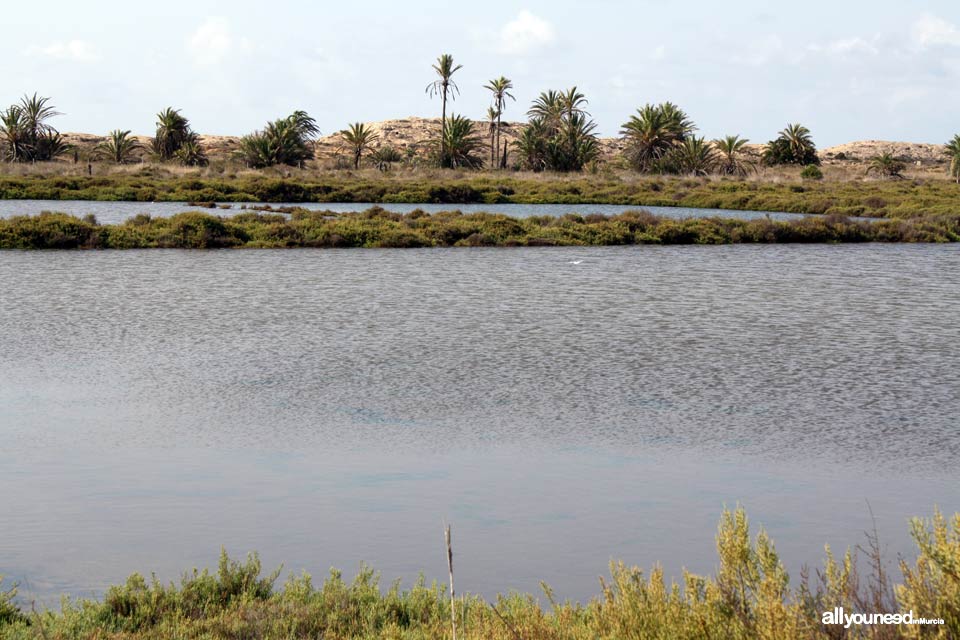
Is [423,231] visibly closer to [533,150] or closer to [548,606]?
[548,606]

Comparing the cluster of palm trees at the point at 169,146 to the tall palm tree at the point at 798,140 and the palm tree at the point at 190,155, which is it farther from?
the tall palm tree at the point at 798,140

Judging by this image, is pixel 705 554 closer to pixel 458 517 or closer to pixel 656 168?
pixel 458 517

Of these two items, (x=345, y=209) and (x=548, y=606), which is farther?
(x=345, y=209)

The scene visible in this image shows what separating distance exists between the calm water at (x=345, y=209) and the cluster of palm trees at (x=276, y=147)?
29429 mm

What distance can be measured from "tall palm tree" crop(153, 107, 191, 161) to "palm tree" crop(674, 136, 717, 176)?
43428mm

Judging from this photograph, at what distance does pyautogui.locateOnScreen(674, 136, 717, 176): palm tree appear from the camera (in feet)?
286

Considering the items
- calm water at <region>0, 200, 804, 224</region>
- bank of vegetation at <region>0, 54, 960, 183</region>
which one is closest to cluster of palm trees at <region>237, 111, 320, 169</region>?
bank of vegetation at <region>0, 54, 960, 183</region>

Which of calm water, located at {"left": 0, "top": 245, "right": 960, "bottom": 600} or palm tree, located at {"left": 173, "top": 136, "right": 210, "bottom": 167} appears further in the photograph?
palm tree, located at {"left": 173, "top": 136, "right": 210, "bottom": 167}

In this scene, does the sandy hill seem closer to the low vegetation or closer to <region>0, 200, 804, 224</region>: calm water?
the low vegetation

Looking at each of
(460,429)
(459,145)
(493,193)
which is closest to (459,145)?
(459,145)

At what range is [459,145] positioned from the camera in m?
87.7

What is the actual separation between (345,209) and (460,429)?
40.7m

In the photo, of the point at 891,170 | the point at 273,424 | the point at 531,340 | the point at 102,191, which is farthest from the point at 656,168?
the point at 273,424

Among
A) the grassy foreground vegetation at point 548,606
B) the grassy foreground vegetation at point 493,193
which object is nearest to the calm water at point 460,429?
the grassy foreground vegetation at point 548,606
